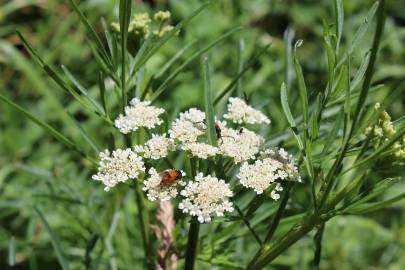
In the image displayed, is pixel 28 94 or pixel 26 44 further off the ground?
pixel 28 94

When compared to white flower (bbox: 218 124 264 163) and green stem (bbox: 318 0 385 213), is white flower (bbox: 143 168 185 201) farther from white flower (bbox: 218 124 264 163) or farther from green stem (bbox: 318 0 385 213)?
green stem (bbox: 318 0 385 213)

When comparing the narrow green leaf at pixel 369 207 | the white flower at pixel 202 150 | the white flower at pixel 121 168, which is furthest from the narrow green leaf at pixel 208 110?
the narrow green leaf at pixel 369 207

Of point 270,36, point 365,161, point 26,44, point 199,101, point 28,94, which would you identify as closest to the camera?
point 365,161

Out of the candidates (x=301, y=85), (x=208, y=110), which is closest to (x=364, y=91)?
(x=301, y=85)

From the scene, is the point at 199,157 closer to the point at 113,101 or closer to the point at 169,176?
the point at 169,176

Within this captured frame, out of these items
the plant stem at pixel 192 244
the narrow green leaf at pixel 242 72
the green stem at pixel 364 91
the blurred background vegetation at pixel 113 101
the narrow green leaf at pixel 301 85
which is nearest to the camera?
the green stem at pixel 364 91

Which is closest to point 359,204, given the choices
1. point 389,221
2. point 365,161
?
point 365,161

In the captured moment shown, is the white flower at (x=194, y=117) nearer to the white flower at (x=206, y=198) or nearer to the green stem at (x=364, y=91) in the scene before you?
the white flower at (x=206, y=198)

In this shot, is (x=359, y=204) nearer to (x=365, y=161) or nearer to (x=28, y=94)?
(x=365, y=161)
